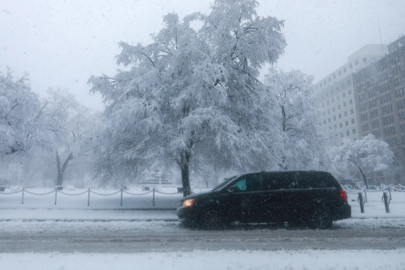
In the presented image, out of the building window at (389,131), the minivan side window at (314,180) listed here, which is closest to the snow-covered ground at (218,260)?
the minivan side window at (314,180)

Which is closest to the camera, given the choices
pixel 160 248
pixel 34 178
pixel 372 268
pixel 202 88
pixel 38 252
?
pixel 372 268

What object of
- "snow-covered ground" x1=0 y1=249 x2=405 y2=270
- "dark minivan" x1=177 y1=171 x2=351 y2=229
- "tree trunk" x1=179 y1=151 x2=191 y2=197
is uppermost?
"tree trunk" x1=179 y1=151 x2=191 y2=197

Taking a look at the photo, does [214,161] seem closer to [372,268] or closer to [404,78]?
[372,268]

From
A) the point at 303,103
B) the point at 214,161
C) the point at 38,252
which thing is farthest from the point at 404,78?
the point at 38,252

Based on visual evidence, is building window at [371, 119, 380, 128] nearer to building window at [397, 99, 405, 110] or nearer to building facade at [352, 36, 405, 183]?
building facade at [352, 36, 405, 183]

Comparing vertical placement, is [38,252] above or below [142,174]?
below

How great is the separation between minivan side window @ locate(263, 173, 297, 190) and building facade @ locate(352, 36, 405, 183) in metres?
76.0

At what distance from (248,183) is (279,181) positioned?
1.10m

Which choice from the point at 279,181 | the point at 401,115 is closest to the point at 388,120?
the point at 401,115

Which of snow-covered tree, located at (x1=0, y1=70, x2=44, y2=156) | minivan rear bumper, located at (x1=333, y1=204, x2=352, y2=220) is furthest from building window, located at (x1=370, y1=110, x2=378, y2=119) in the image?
minivan rear bumper, located at (x1=333, y1=204, x2=352, y2=220)

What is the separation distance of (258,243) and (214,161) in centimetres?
924

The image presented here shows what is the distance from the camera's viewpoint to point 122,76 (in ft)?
61.1

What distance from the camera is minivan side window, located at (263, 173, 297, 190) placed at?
11875 millimetres

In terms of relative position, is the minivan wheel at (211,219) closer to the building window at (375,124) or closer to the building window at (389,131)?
the building window at (389,131)
